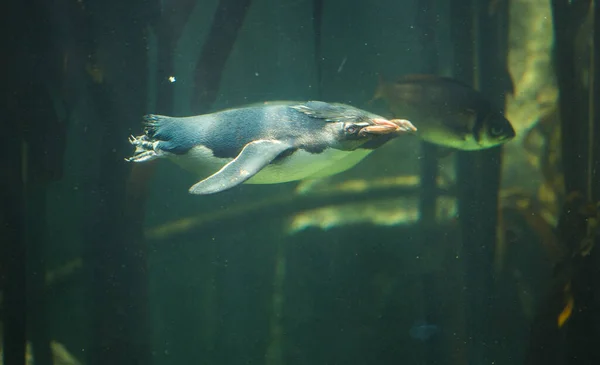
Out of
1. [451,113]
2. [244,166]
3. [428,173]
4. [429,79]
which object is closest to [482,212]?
[428,173]

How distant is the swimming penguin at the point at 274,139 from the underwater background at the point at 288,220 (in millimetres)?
1137

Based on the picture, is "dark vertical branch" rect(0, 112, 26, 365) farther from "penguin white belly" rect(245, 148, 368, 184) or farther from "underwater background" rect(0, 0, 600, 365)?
"penguin white belly" rect(245, 148, 368, 184)

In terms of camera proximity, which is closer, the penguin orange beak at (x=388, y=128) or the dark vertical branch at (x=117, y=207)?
the penguin orange beak at (x=388, y=128)

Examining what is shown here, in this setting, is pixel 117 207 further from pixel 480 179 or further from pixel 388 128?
pixel 480 179

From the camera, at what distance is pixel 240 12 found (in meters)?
3.98

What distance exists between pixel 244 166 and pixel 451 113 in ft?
6.55

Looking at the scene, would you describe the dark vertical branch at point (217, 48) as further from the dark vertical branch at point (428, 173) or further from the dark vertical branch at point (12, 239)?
the dark vertical branch at point (428, 173)

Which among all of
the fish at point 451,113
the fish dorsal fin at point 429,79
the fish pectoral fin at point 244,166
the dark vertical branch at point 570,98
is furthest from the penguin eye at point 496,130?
the fish pectoral fin at point 244,166

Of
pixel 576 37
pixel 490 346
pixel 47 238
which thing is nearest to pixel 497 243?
pixel 490 346

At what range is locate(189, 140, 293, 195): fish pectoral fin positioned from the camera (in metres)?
2.15

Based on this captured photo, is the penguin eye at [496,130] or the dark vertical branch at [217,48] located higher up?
the dark vertical branch at [217,48]

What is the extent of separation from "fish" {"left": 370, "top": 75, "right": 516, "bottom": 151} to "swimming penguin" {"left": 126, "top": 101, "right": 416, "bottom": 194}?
1.07 metres

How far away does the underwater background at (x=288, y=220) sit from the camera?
393 centimetres

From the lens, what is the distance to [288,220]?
16.1 feet
